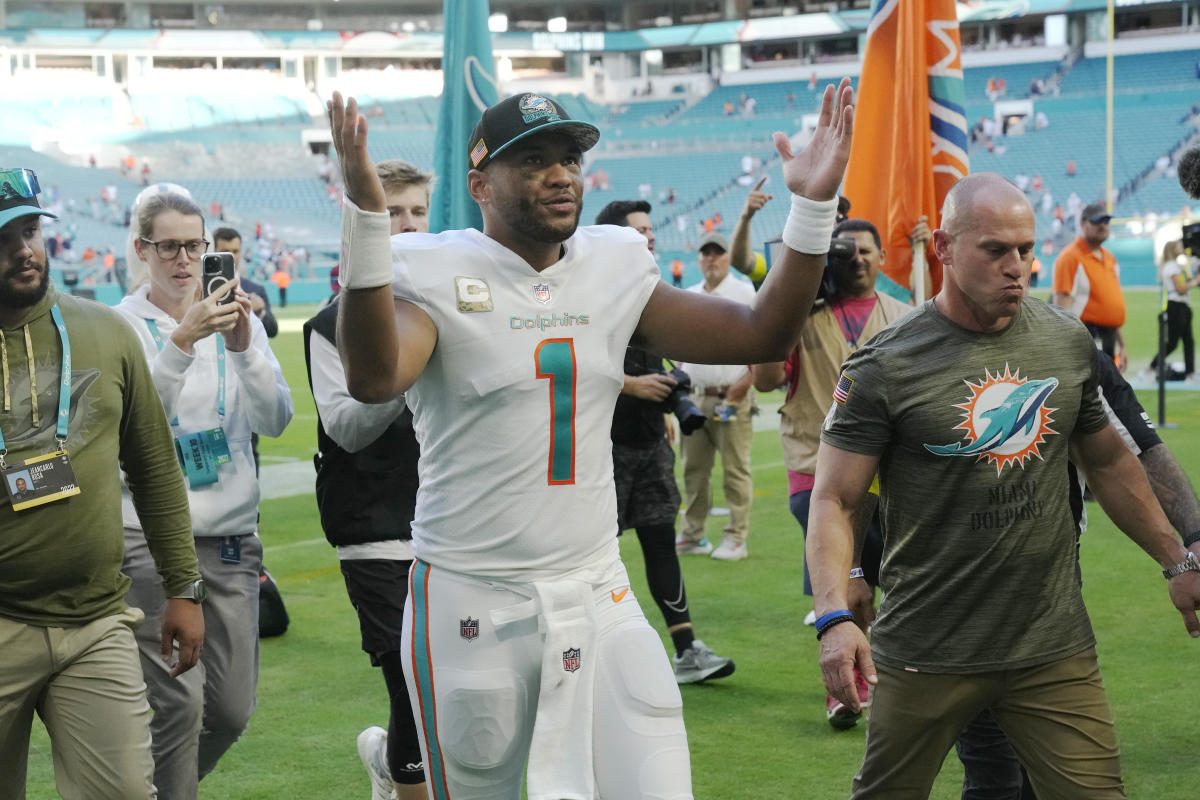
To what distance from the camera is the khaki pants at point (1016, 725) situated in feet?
11.7

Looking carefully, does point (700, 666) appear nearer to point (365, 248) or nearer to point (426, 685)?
point (426, 685)

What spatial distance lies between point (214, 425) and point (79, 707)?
132 cm

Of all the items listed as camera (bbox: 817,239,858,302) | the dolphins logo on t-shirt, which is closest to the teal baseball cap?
the dolphins logo on t-shirt

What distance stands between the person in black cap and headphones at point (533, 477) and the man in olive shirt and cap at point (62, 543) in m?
0.81

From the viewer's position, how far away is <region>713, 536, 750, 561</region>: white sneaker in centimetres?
966

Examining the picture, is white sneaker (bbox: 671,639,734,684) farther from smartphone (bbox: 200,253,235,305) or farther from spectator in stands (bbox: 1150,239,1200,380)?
spectator in stands (bbox: 1150,239,1200,380)

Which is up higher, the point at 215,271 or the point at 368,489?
the point at 215,271

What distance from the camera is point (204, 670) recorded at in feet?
14.9

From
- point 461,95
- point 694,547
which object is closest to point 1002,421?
Result: point 461,95

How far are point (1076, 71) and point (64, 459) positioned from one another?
207 ft

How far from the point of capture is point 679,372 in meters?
6.66

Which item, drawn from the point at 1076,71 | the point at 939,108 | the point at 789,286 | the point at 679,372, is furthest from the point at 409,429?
the point at 1076,71

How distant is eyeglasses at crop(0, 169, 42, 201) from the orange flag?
14.0ft

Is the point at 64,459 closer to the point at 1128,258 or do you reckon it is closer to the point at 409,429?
the point at 409,429
